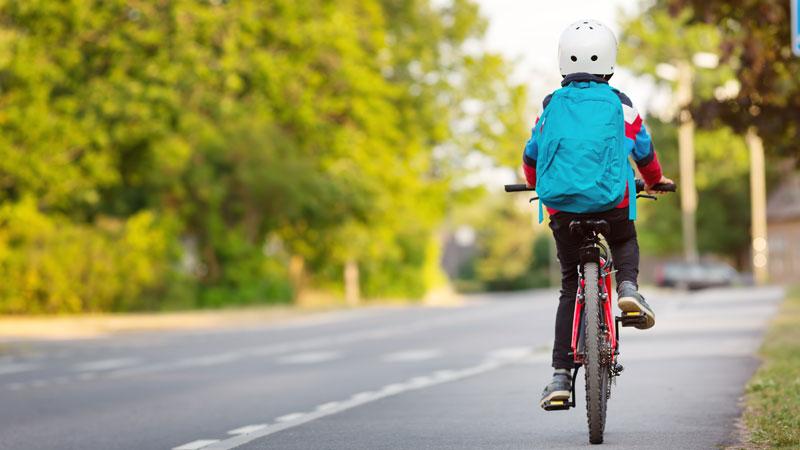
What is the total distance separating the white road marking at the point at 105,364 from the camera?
18.4 m

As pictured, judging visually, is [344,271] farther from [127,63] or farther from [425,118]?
[127,63]

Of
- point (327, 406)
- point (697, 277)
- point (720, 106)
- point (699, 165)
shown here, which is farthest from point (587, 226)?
point (699, 165)

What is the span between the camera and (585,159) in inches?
309

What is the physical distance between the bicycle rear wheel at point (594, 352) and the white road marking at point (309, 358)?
11.0 meters

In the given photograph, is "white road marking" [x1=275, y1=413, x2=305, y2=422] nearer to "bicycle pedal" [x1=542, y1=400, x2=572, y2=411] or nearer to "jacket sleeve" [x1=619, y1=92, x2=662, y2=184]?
"bicycle pedal" [x1=542, y1=400, x2=572, y2=411]

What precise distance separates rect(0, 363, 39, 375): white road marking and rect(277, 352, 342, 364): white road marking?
282cm

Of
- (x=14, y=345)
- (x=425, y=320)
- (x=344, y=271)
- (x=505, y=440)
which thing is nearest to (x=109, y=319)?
(x=425, y=320)

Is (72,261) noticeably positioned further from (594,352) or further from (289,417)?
(594,352)

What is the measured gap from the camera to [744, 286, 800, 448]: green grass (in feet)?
27.4

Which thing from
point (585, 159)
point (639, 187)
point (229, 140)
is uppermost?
point (229, 140)

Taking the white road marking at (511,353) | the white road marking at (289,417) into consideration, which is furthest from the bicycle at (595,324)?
the white road marking at (511,353)

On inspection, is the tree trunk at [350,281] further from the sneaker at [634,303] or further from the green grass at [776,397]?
the sneaker at [634,303]

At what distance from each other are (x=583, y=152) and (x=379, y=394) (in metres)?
5.22

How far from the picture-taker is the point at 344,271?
Answer: 5106 centimetres
